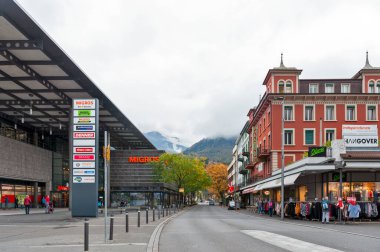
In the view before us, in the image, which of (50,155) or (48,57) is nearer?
(48,57)

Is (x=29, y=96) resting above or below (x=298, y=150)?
above

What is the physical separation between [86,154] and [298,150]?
32.3m

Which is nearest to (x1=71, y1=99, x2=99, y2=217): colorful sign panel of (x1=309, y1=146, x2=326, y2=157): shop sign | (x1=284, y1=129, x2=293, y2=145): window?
(x1=309, y1=146, x2=326, y2=157): shop sign

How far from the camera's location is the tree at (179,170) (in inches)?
2758

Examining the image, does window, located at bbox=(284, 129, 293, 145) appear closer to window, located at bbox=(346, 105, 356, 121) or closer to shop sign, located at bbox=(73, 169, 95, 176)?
window, located at bbox=(346, 105, 356, 121)

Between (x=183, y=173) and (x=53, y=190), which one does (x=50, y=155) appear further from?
(x=183, y=173)

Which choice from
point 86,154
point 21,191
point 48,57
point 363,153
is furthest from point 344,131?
point 21,191

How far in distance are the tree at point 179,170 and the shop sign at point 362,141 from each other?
37932 millimetres

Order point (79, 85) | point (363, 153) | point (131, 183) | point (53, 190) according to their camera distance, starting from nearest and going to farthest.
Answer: point (363, 153) < point (79, 85) < point (53, 190) < point (131, 183)

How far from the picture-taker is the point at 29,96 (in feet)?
140

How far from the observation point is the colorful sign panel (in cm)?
2975

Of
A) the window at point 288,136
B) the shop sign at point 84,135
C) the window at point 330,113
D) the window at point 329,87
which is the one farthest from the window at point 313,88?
the shop sign at point 84,135

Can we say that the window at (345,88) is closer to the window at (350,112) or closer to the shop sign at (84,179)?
the window at (350,112)

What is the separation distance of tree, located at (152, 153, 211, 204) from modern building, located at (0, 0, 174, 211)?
2627 mm
